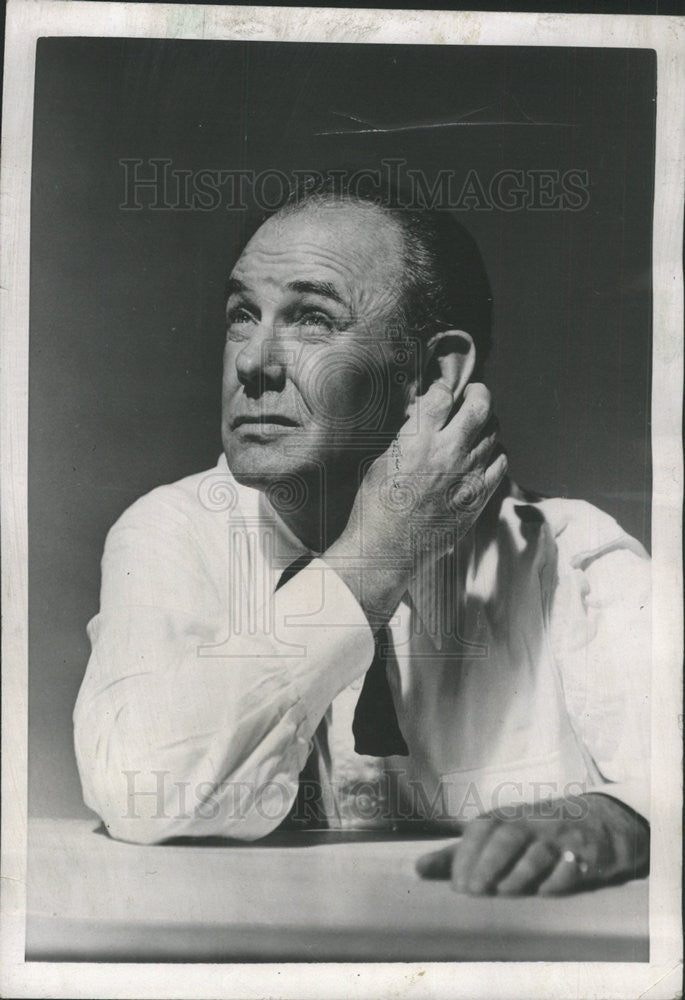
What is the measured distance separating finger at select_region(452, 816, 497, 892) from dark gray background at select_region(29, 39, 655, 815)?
25.8 inches

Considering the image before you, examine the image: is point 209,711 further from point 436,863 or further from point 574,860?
point 574,860

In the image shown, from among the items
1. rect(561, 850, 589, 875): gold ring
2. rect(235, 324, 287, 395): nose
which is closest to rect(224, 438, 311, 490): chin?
rect(235, 324, 287, 395): nose

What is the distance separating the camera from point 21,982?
5.15ft

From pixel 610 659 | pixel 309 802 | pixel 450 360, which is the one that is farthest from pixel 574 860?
pixel 450 360

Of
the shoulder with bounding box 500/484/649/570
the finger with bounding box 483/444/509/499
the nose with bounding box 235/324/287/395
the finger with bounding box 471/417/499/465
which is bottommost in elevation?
the shoulder with bounding box 500/484/649/570

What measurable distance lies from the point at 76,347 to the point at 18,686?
0.69m

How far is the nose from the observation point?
1.54 metres

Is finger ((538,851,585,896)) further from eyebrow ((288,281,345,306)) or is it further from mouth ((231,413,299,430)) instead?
eyebrow ((288,281,345,306))

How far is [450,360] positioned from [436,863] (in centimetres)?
100

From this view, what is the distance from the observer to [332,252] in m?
1.54

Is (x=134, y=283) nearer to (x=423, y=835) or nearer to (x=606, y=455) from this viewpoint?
(x=606, y=455)

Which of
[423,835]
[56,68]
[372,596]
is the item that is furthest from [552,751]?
[56,68]

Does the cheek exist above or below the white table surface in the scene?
above

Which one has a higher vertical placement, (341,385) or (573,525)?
(341,385)
